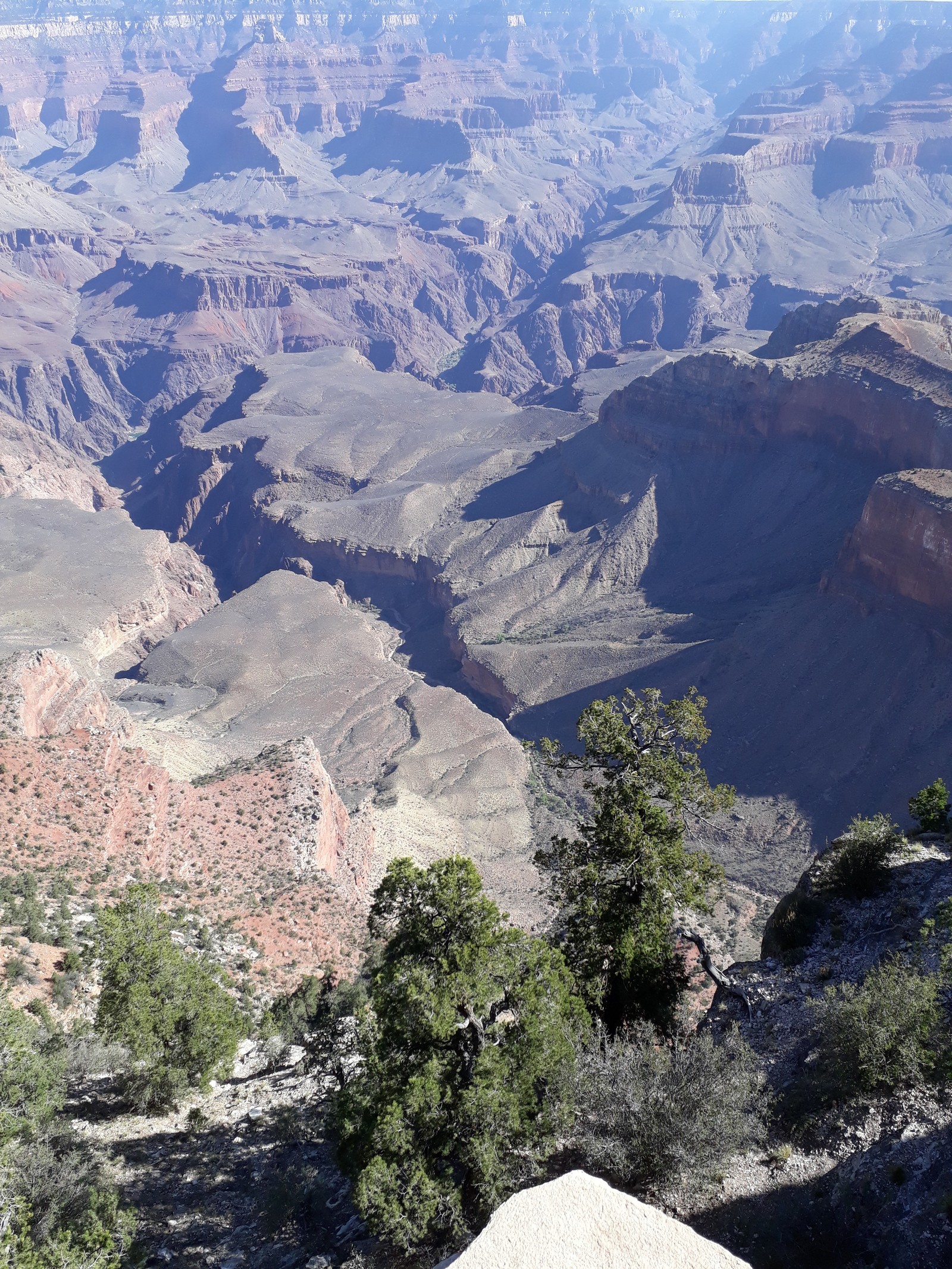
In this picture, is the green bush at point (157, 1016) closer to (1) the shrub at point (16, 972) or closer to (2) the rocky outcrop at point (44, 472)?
(1) the shrub at point (16, 972)

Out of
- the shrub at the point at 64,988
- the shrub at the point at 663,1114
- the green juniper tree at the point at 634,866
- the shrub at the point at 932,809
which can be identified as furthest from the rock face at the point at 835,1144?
the shrub at the point at 64,988

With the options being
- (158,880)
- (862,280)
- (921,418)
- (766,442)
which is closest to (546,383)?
(862,280)

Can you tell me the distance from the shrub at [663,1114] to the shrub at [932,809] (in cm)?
1346

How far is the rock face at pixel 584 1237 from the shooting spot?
13.7 m

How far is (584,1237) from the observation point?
1395 cm

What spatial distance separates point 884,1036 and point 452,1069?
815 centimetres

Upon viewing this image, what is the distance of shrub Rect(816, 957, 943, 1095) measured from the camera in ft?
61.8

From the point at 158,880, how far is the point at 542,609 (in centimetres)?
5454

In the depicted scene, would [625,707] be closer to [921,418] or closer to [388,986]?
[388,986]

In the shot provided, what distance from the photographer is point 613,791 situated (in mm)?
23734

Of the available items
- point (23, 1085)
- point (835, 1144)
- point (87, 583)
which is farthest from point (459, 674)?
point (835, 1144)

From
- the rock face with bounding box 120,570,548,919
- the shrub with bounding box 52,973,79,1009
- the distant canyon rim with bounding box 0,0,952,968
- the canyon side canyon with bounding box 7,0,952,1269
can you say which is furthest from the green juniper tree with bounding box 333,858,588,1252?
the rock face with bounding box 120,570,548,919

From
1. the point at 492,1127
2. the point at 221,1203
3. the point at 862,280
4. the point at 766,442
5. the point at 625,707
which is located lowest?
the point at 862,280

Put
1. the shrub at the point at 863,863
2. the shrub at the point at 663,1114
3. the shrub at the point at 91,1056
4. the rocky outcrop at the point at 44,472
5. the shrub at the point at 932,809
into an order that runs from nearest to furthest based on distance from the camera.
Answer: the shrub at the point at 663,1114 → the shrub at the point at 91,1056 → the shrub at the point at 863,863 → the shrub at the point at 932,809 → the rocky outcrop at the point at 44,472
